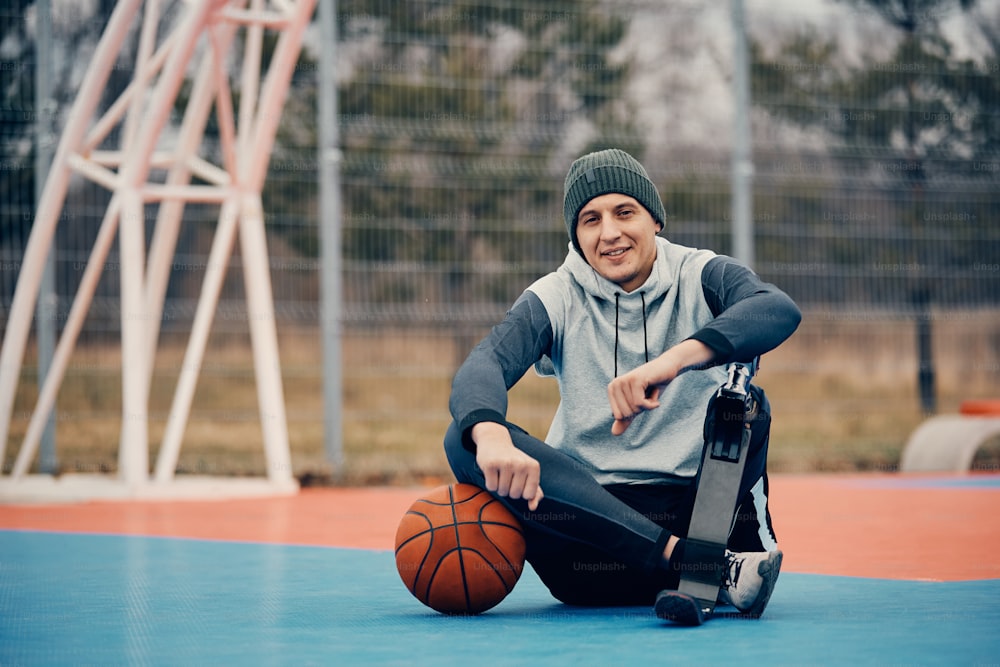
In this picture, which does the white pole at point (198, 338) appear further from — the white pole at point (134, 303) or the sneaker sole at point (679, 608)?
the sneaker sole at point (679, 608)

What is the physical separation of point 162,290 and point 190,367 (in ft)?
1.45

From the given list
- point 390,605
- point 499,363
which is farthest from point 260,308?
point 499,363

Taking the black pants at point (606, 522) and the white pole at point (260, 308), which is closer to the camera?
the black pants at point (606, 522)

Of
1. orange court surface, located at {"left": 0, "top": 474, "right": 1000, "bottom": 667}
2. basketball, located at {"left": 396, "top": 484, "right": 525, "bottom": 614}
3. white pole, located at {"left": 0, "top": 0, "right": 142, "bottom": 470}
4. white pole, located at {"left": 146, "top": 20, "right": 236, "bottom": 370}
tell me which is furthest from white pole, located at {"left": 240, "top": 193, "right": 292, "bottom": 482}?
basketball, located at {"left": 396, "top": 484, "right": 525, "bottom": 614}

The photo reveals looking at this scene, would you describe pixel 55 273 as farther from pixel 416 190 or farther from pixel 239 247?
pixel 416 190

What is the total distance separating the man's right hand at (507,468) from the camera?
2.61m

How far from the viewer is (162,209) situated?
23.9ft

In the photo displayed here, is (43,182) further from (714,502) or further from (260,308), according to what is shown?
(714,502)

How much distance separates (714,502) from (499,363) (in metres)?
0.56

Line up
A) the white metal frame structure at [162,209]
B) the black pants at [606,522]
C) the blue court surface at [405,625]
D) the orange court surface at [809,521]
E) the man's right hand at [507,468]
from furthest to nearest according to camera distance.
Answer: the white metal frame structure at [162,209], the orange court surface at [809,521], the black pants at [606,522], the man's right hand at [507,468], the blue court surface at [405,625]

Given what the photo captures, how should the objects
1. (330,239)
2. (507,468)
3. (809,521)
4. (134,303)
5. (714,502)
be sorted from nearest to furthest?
(507,468) → (714,502) → (809,521) → (134,303) → (330,239)

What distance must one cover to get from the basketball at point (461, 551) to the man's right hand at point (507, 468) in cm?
29

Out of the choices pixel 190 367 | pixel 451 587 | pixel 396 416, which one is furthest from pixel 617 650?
pixel 396 416

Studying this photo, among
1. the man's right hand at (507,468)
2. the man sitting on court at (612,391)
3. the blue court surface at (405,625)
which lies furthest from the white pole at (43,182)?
the man's right hand at (507,468)
